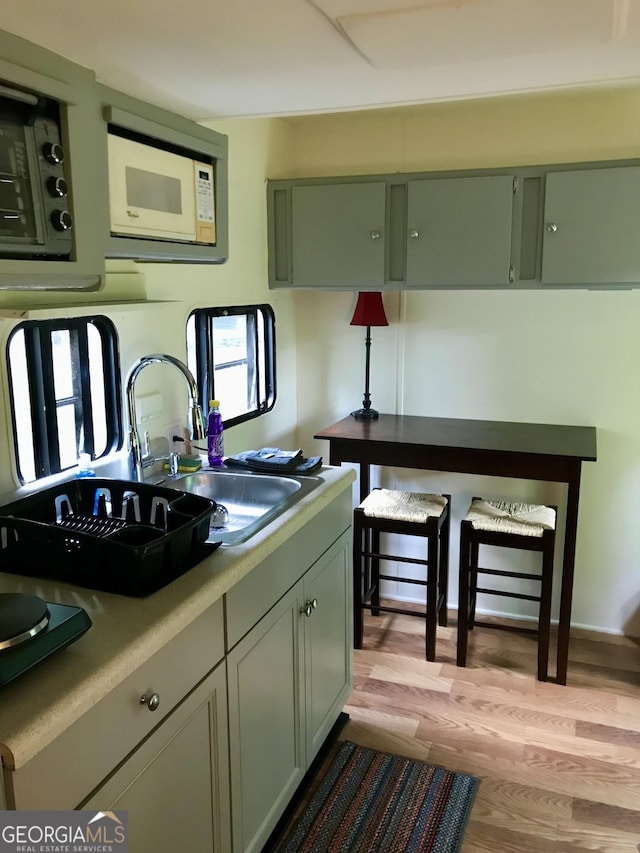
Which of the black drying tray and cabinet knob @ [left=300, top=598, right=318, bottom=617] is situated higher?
the black drying tray

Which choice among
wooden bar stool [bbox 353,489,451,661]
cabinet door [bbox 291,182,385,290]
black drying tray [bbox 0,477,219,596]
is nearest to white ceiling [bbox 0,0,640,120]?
cabinet door [bbox 291,182,385,290]

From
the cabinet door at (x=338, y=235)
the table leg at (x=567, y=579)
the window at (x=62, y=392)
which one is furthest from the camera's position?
the cabinet door at (x=338, y=235)

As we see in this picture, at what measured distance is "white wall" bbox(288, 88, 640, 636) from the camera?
3.06m

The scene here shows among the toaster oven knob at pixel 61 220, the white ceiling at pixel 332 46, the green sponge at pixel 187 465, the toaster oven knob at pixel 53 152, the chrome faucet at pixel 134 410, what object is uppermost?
the white ceiling at pixel 332 46

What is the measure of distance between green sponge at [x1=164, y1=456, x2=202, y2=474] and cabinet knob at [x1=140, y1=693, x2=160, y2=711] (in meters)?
1.09

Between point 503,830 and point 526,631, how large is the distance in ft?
3.33

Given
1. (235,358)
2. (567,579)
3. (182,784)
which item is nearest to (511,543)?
(567,579)

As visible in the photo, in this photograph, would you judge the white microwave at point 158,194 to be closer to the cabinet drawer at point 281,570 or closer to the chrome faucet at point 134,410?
the chrome faucet at point 134,410

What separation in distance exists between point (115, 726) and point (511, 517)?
2.15 meters

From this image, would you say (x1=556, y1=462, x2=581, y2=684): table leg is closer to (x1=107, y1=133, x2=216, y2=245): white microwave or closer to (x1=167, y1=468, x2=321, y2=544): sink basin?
(x1=167, y1=468, x2=321, y2=544): sink basin

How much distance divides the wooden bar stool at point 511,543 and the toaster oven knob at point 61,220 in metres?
2.13

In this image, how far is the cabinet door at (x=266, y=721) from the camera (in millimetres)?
1744

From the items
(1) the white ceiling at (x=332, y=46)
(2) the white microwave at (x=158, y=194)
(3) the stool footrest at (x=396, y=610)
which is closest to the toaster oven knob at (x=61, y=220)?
(2) the white microwave at (x=158, y=194)

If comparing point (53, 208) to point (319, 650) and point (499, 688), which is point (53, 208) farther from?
point (499, 688)
